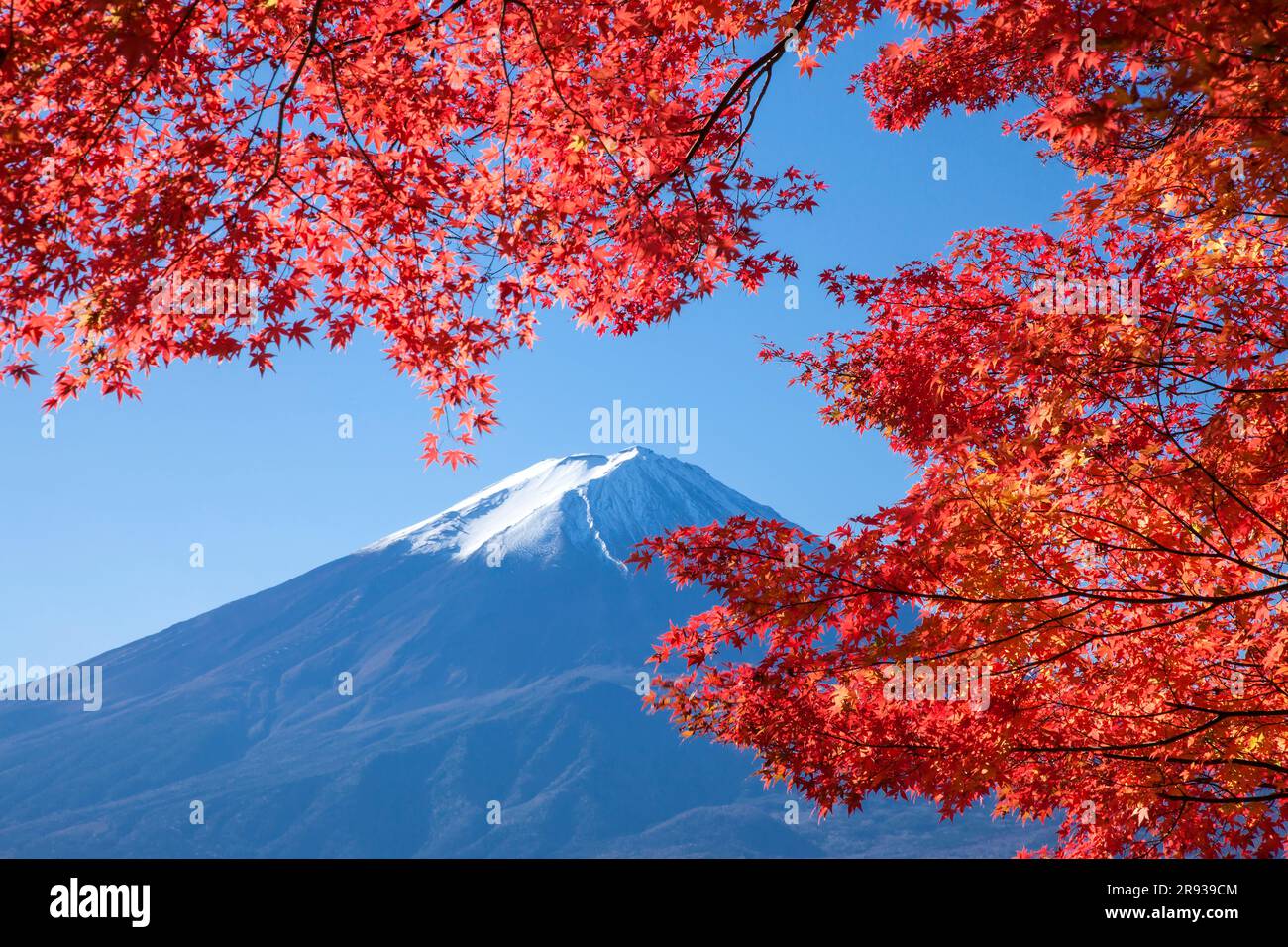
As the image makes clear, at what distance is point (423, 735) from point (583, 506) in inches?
2515

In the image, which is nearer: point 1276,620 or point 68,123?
point 68,123

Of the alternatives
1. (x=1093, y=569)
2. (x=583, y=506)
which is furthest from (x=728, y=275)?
(x=583, y=506)

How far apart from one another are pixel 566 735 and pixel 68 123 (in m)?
102

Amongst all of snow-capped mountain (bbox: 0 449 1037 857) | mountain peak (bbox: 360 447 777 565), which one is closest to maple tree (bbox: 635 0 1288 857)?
snow-capped mountain (bbox: 0 449 1037 857)

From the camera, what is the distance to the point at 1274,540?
5.92 m

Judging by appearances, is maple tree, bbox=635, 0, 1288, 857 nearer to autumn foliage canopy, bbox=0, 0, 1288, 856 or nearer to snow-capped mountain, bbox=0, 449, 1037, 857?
autumn foliage canopy, bbox=0, 0, 1288, 856

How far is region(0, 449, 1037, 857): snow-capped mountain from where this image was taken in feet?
284

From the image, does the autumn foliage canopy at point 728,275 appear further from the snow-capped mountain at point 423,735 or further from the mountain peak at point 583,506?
the mountain peak at point 583,506

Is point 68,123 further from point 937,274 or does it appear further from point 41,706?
point 41,706

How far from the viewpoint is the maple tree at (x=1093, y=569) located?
193 inches

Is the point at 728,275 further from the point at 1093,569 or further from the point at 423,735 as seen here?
the point at 423,735

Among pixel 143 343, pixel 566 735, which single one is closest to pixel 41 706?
pixel 566 735

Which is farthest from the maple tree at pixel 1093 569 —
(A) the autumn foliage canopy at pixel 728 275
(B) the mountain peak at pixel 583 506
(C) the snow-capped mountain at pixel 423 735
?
(B) the mountain peak at pixel 583 506

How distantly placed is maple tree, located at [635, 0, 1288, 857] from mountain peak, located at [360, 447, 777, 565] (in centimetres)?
13903
